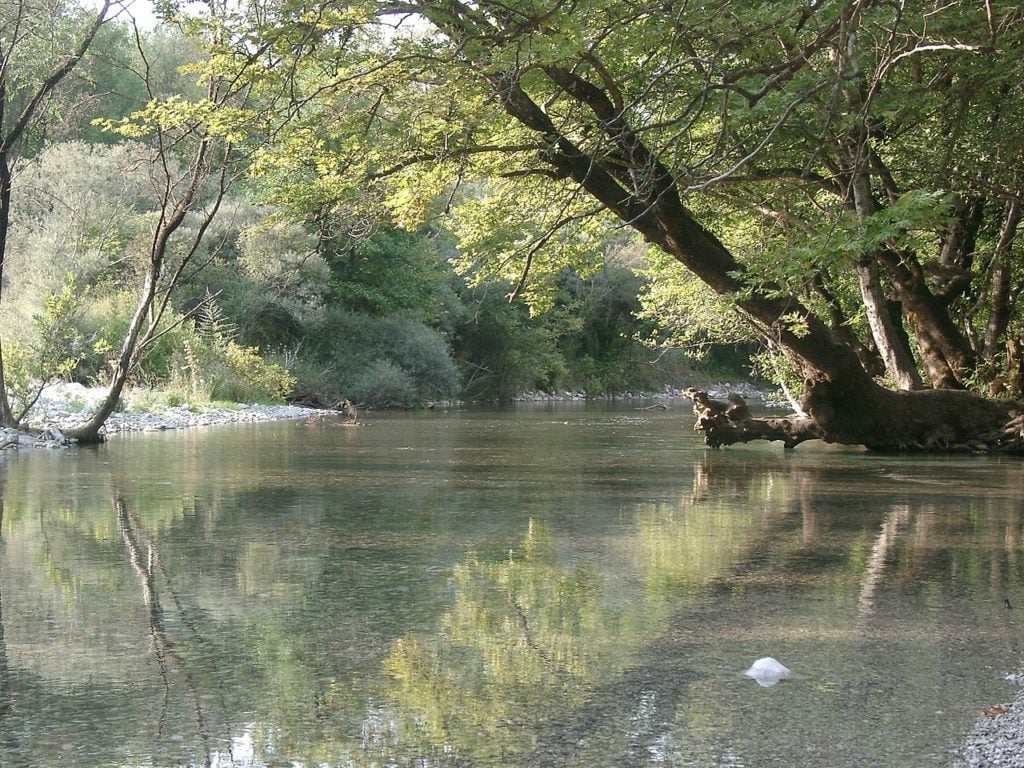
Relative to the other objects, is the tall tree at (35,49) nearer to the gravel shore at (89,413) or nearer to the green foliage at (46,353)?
the green foliage at (46,353)

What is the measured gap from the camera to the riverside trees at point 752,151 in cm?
1020

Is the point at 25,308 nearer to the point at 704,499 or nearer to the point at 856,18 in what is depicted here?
the point at 704,499

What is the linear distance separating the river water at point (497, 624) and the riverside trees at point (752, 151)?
2711mm

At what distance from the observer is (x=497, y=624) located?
5121mm

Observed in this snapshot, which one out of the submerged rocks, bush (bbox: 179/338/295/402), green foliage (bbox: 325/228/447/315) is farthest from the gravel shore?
the submerged rocks

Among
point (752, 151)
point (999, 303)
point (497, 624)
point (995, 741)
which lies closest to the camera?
point (995, 741)

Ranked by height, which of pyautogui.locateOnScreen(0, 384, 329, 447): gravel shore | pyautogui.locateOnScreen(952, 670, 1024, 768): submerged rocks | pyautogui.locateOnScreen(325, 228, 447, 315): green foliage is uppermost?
pyautogui.locateOnScreen(325, 228, 447, 315): green foliage

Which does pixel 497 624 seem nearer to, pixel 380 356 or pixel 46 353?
pixel 46 353

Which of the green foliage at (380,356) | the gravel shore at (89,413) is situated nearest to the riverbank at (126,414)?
the gravel shore at (89,413)

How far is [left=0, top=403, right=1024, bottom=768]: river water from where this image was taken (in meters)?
3.60

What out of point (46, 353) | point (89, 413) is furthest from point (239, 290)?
point (46, 353)

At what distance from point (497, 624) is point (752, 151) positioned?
5904 millimetres

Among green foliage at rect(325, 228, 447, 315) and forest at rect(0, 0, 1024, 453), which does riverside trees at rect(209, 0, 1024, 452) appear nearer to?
forest at rect(0, 0, 1024, 453)

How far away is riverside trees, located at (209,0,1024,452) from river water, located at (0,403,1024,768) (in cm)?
271
